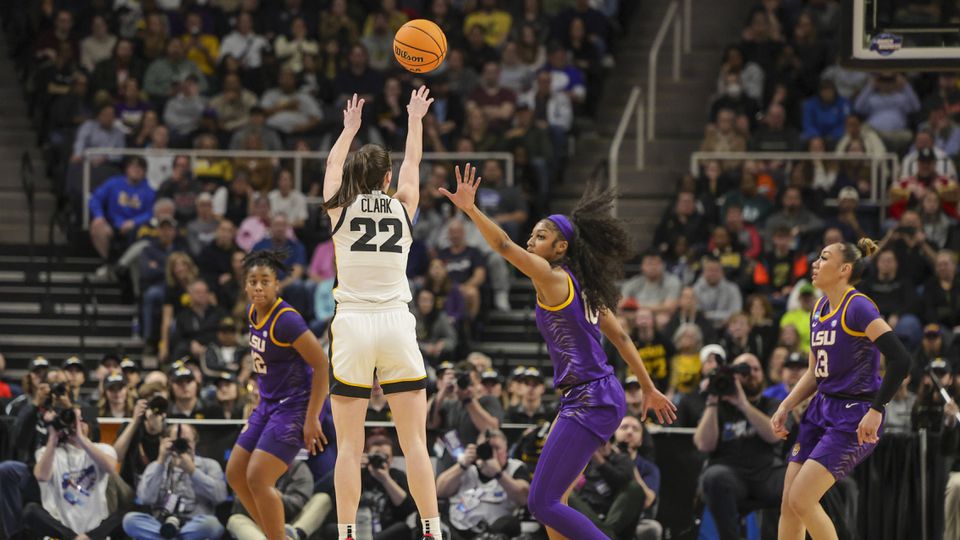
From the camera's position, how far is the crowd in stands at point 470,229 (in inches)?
499

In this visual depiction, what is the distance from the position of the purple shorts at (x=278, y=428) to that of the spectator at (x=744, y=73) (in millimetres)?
11581

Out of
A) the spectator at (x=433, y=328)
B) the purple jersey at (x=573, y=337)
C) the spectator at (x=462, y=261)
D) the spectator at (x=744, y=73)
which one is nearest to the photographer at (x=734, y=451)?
the purple jersey at (x=573, y=337)

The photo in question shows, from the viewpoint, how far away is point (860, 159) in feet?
63.6

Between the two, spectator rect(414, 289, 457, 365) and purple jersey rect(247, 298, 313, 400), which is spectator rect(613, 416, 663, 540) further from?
spectator rect(414, 289, 457, 365)

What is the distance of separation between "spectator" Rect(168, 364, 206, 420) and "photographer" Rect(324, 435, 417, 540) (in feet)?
5.74

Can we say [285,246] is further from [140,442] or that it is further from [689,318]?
[140,442]

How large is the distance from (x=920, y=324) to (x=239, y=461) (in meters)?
8.45

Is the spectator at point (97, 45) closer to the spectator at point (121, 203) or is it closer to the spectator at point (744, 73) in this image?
the spectator at point (121, 203)

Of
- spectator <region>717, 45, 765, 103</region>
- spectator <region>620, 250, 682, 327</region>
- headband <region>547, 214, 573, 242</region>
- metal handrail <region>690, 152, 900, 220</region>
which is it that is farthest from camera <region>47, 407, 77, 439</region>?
spectator <region>717, 45, 765, 103</region>

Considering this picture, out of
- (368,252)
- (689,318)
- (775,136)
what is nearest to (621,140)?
(775,136)

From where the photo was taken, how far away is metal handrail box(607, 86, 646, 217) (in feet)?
65.8

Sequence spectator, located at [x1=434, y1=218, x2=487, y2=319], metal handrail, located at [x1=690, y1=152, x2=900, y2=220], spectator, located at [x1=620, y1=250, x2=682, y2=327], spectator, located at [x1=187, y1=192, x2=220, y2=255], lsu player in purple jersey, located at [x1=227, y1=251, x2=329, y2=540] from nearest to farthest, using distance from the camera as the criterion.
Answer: lsu player in purple jersey, located at [x1=227, y1=251, x2=329, y2=540], spectator, located at [x1=620, y1=250, x2=682, y2=327], spectator, located at [x1=434, y1=218, x2=487, y2=319], spectator, located at [x1=187, y1=192, x2=220, y2=255], metal handrail, located at [x1=690, y1=152, x2=900, y2=220]

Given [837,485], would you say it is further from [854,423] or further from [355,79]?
[355,79]

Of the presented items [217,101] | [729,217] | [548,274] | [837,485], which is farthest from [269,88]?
[548,274]
